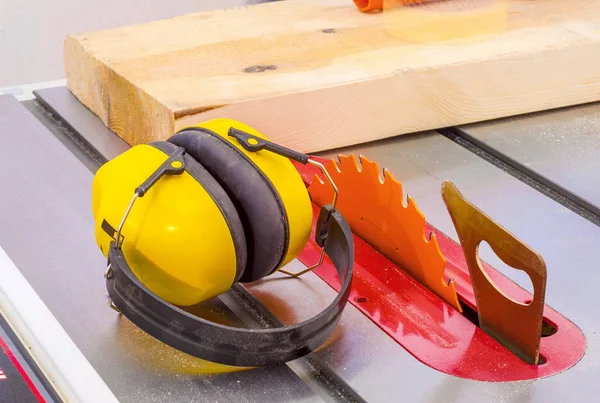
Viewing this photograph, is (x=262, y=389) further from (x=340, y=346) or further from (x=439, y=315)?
(x=439, y=315)

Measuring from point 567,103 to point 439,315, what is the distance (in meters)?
0.63

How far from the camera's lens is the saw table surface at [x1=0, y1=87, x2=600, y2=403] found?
792mm

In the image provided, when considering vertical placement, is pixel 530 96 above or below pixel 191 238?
below

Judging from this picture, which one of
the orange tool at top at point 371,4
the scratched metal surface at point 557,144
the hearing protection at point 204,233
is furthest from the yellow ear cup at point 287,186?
the orange tool at top at point 371,4

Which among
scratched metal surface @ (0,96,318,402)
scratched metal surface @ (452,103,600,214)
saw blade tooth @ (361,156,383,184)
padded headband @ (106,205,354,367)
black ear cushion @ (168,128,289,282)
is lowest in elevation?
scratched metal surface @ (452,103,600,214)

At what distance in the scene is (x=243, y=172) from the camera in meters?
0.83

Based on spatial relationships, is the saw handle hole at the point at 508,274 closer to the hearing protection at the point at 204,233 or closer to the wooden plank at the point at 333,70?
the hearing protection at the point at 204,233

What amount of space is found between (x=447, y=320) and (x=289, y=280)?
168 millimetres

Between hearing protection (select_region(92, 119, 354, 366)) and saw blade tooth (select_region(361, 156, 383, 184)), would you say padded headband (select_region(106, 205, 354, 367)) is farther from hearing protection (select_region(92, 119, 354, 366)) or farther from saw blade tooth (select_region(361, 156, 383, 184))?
saw blade tooth (select_region(361, 156, 383, 184))

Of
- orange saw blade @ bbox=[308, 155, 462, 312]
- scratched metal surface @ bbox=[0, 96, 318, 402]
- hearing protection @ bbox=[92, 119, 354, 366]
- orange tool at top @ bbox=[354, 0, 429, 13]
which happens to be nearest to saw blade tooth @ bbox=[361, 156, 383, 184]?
orange saw blade @ bbox=[308, 155, 462, 312]

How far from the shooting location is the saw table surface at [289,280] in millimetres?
792

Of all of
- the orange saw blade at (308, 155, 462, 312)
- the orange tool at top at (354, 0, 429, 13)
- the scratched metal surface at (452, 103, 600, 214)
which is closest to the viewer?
the orange saw blade at (308, 155, 462, 312)

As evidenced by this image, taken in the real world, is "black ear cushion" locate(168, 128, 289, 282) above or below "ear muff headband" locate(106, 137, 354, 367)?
above

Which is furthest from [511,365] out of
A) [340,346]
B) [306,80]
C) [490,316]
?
[306,80]
